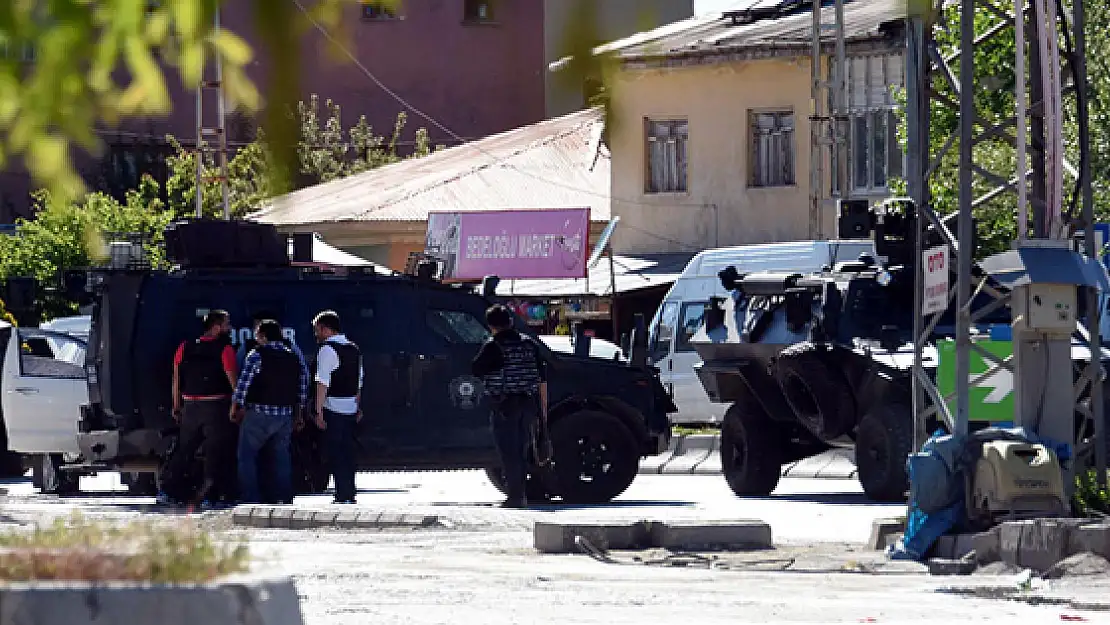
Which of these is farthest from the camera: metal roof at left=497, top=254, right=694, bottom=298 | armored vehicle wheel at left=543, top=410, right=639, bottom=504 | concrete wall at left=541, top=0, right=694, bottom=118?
metal roof at left=497, top=254, right=694, bottom=298

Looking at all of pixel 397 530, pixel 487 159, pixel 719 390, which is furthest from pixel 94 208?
pixel 397 530

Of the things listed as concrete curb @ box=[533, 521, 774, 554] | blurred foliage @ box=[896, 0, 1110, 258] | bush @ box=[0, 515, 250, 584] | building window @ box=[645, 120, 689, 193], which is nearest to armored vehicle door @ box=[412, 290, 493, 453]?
Result: concrete curb @ box=[533, 521, 774, 554]

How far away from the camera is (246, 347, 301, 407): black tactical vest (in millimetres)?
16547

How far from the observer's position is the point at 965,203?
12859 mm

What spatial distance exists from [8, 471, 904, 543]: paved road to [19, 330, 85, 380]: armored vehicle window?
111 cm

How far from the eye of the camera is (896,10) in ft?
16.1

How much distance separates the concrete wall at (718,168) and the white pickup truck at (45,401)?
52.1 ft

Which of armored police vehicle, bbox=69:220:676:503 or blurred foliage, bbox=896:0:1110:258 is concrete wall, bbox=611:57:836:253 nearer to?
blurred foliage, bbox=896:0:1110:258

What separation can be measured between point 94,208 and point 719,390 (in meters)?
26.8

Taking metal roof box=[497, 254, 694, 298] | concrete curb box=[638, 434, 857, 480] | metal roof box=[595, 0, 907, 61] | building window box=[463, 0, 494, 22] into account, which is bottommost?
concrete curb box=[638, 434, 857, 480]

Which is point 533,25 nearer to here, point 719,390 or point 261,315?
point 261,315

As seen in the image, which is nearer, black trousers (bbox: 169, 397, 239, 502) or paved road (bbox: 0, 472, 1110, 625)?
paved road (bbox: 0, 472, 1110, 625)

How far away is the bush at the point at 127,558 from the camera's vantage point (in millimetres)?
5445

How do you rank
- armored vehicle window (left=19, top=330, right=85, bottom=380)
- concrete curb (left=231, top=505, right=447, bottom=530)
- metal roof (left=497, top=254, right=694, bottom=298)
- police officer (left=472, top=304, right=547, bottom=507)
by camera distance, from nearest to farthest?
concrete curb (left=231, top=505, right=447, bottom=530) < police officer (left=472, top=304, right=547, bottom=507) < armored vehicle window (left=19, top=330, right=85, bottom=380) < metal roof (left=497, top=254, right=694, bottom=298)
